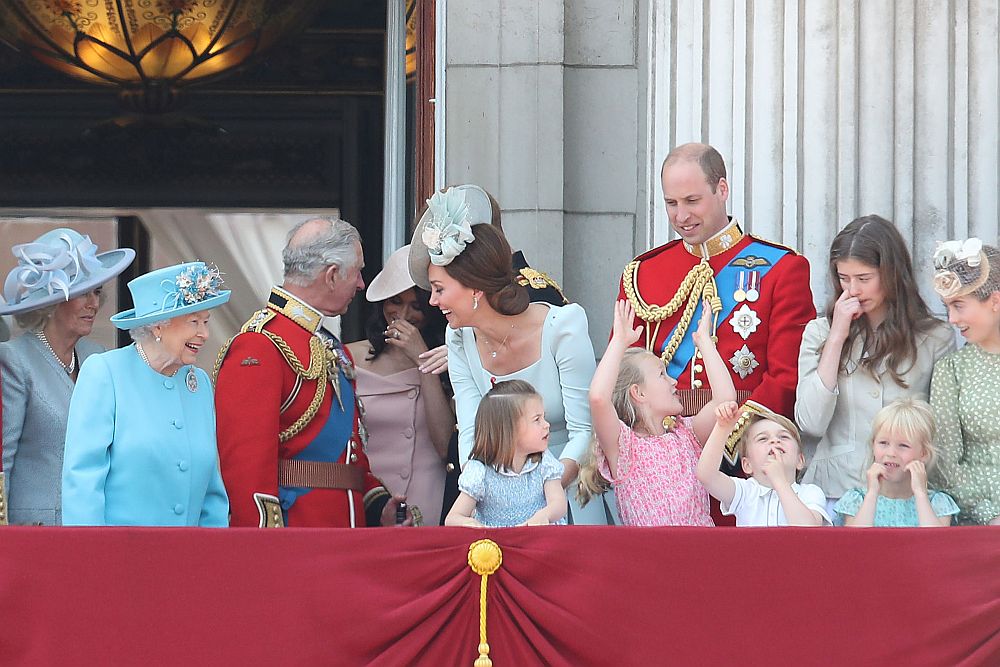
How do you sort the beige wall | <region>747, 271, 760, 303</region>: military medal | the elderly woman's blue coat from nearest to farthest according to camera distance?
the elderly woman's blue coat < <region>747, 271, 760, 303</region>: military medal < the beige wall

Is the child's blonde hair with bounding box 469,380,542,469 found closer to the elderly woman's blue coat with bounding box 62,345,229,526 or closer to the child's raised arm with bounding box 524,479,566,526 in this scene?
the child's raised arm with bounding box 524,479,566,526

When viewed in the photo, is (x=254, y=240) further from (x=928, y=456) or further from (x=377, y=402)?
(x=928, y=456)

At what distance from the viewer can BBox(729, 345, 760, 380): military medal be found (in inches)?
213

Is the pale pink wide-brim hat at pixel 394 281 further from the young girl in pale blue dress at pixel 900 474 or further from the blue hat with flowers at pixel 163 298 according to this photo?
the young girl in pale blue dress at pixel 900 474

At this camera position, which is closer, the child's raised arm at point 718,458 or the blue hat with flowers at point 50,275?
the child's raised arm at point 718,458

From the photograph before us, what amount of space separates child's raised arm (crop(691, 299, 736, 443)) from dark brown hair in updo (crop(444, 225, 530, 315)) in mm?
533

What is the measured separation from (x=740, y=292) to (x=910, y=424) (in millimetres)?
738

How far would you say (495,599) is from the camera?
14.7 feet

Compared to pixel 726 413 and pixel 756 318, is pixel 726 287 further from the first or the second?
pixel 726 413

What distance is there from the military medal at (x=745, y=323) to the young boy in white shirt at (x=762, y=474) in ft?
1.03

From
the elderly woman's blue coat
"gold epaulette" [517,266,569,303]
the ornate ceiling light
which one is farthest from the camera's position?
the ornate ceiling light

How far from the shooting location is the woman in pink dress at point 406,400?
239 inches

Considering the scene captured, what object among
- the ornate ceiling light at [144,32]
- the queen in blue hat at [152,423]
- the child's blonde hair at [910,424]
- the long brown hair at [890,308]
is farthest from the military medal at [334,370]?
the ornate ceiling light at [144,32]

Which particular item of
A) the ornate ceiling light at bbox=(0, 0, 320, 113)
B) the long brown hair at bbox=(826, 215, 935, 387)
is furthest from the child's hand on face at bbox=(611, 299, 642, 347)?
the ornate ceiling light at bbox=(0, 0, 320, 113)
